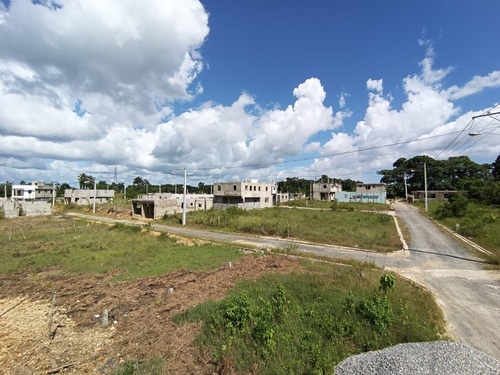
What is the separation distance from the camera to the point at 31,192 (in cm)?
8225

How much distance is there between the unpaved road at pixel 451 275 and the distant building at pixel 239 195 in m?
25.2

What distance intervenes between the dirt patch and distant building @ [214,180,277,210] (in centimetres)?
3493

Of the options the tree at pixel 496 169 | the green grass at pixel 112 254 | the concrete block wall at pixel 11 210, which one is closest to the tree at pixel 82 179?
the concrete block wall at pixel 11 210

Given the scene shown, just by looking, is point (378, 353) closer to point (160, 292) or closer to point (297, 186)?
point (160, 292)

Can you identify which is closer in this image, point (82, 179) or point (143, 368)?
point (143, 368)

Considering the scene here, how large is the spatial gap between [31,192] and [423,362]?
357ft

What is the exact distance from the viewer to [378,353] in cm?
615

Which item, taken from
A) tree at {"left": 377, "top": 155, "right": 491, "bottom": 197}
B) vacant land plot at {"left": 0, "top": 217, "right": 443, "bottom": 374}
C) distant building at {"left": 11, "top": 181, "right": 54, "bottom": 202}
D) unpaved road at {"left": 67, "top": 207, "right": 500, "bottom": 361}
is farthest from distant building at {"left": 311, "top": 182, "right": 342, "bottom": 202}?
distant building at {"left": 11, "top": 181, "right": 54, "bottom": 202}

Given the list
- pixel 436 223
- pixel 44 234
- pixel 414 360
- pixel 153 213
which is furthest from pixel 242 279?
pixel 153 213

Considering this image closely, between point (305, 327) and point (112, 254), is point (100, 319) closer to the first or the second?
point (305, 327)

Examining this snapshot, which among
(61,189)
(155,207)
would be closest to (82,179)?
(61,189)

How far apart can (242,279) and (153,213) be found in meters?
34.1

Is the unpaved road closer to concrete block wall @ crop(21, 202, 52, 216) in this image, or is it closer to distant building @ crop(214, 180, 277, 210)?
distant building @ crop(214, 180, 277, 210)

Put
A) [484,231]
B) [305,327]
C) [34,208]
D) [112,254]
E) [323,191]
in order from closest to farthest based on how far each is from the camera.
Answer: [305,327]
[112,254]
[484,231]
[34,208]
[323,191]
